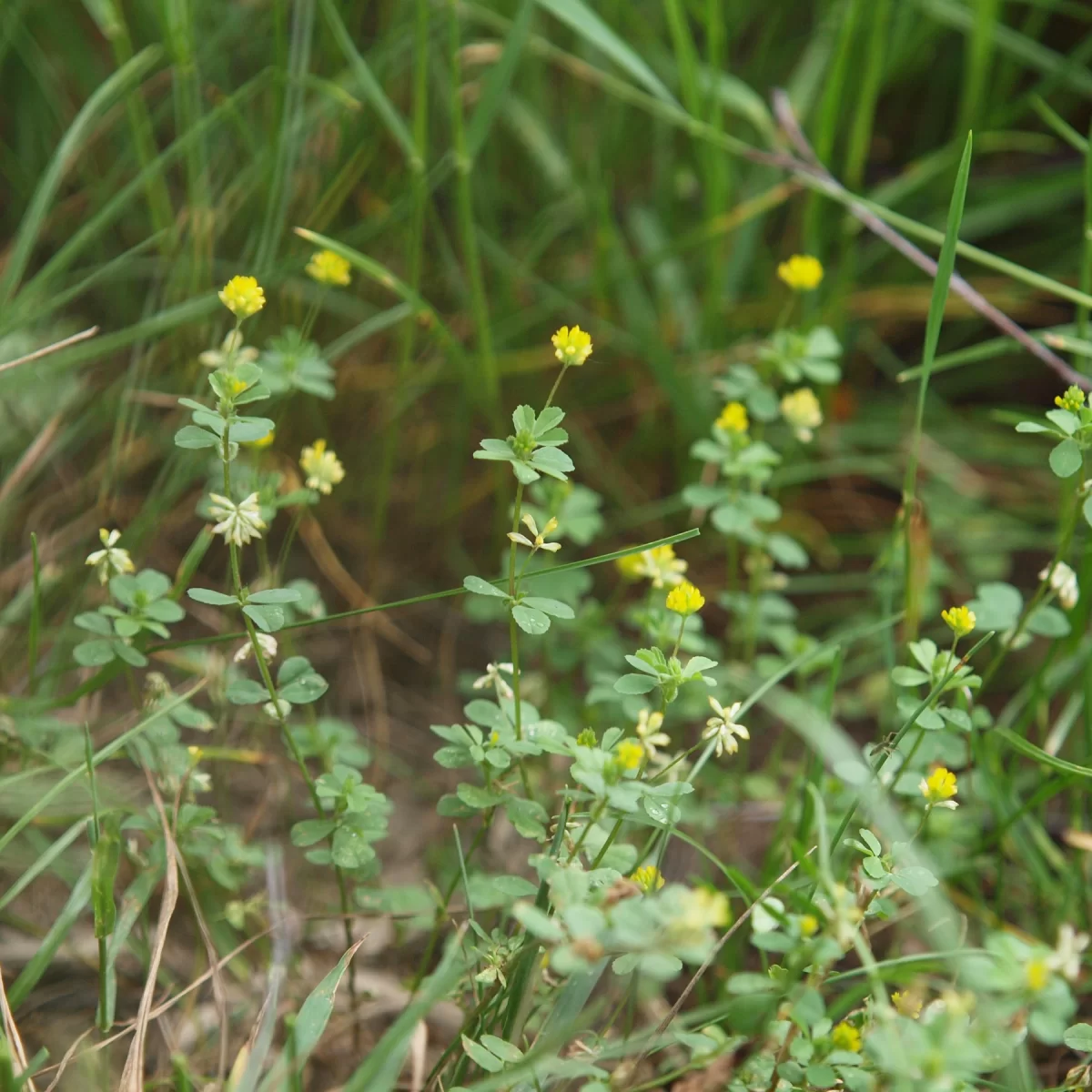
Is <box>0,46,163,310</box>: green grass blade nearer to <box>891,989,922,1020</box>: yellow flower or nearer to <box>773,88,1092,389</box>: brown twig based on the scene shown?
<box>773,88,1092,389</box>: brown twig

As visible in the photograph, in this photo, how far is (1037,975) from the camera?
81 cm

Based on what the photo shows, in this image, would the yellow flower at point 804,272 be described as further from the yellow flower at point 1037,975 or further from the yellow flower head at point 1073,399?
the yellow flower at point 1037,975

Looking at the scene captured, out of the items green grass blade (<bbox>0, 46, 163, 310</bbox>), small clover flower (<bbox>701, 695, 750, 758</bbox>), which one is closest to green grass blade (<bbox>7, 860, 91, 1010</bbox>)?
small clover flower (<bbox>701, 695, 750, 758</bbox>)

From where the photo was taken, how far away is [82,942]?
4.92 ft

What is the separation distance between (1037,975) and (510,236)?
1.81 m

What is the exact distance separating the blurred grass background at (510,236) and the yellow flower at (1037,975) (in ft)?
3.90

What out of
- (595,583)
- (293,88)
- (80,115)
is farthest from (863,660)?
(80,115)

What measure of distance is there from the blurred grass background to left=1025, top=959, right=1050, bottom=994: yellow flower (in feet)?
3.90

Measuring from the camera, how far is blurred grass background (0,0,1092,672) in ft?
5.75

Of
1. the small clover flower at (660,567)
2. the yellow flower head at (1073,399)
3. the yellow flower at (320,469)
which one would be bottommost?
the small clover flower at (660,567)

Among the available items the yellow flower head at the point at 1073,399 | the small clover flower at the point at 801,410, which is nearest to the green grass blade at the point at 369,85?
the small clover flower at the point at 801,410

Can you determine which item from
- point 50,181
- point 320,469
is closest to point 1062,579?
point 320,469

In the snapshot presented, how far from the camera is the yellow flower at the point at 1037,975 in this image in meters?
0.81

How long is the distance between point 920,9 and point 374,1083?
6.96 feet
